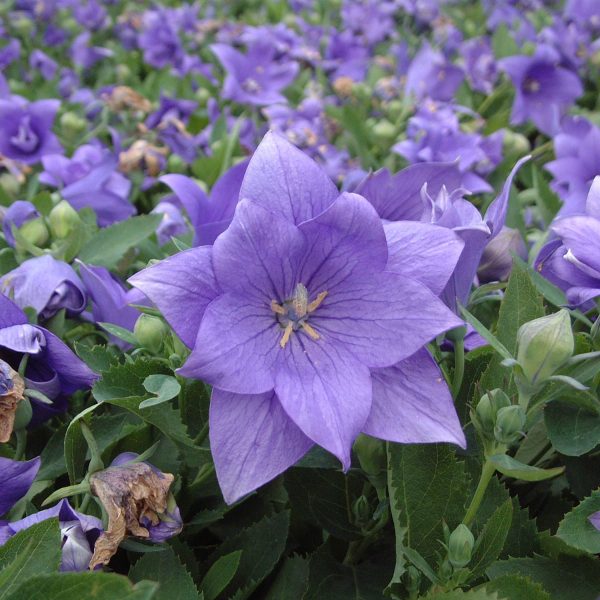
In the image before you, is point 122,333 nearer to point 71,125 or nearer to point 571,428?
point 571,428

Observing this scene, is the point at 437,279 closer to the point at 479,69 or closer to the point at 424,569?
the point at 424,569

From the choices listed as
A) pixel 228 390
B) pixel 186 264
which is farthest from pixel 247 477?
pixel 186 264

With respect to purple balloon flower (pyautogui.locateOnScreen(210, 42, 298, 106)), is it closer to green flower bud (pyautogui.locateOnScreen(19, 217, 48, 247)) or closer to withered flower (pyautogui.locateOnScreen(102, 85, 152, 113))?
withered flower (pyautogui.locateOnScreen(102, 85, 152, 113))

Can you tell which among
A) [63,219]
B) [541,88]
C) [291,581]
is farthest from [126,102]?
[291,581]

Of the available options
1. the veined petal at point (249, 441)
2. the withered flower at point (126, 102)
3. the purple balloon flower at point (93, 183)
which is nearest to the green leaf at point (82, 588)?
the veined petal at point (249, 441)

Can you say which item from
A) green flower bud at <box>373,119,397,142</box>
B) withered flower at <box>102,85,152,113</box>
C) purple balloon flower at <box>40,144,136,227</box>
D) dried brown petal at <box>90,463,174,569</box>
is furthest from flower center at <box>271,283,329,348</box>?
withered flower at <box>102,85,152,113</box>

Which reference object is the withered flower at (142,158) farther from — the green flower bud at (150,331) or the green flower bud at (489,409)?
the green flower bud at (489,409)
